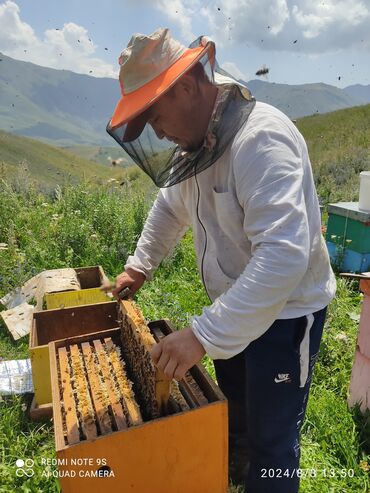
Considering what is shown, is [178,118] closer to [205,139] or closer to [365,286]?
[205,139]

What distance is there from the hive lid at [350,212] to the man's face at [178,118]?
→ 3.45 m

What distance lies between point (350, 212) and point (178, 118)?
372 cm

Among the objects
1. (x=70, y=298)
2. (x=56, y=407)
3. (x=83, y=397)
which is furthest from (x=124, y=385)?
(x=70, y=298)

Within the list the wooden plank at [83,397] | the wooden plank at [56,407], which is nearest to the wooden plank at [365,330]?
the wooden plank at [83,397]

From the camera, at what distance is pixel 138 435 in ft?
4.70

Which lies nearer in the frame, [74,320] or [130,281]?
[130,281]

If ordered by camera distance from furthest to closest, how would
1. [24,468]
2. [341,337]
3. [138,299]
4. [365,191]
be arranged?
[138,299] < [365,191] < [341,337] < [24,468]

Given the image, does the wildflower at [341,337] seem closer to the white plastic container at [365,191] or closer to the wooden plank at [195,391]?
the white plastic container at [365,191]

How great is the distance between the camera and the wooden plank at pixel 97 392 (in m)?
1.55

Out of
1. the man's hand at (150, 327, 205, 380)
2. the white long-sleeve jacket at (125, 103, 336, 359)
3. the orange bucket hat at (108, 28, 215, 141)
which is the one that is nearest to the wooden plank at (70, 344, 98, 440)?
the man's hand at (150, 327, 205, 380)

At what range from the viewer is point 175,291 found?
4820 mm

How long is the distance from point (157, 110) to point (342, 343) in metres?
2.91

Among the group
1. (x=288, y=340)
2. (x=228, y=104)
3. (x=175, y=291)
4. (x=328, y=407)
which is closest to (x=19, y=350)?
(x=175, y=291)

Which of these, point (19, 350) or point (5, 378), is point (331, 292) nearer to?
point (5, 378)
